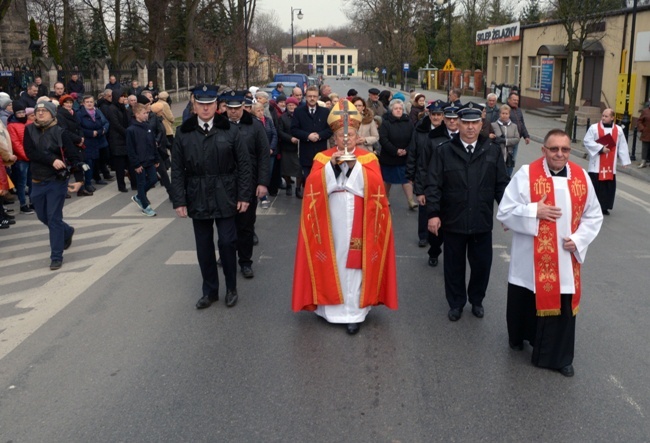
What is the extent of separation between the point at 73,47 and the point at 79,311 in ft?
182

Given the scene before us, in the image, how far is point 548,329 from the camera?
16.3 ft

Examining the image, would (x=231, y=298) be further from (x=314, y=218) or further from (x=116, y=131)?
(x=116, y=131)

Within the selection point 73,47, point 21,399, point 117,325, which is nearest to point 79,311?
point 117,325

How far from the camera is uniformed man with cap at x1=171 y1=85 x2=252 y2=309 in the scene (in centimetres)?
622

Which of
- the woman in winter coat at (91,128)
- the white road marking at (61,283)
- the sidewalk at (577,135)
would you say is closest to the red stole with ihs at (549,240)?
the white road marking at (61,283)

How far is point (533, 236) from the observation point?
4.90m

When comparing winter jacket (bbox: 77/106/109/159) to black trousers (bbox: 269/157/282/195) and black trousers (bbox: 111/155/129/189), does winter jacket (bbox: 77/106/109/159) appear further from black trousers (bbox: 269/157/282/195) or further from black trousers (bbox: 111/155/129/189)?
black trousers (bbox: 269/157/282/195)

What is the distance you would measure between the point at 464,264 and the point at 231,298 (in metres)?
2.25

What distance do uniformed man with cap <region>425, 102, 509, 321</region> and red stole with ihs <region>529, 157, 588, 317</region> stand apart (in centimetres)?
95

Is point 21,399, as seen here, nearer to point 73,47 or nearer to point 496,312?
point 496,312

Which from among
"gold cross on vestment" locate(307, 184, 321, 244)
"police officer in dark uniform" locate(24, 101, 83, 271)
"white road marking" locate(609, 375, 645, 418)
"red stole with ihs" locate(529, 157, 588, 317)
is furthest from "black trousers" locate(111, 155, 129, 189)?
"white road marking" locate(609, 375, 645, 418)

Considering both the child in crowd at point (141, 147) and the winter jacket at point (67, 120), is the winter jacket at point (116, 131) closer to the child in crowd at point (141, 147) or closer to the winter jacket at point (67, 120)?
the winter jacket at point (67, 120)

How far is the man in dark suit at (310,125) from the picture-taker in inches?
410

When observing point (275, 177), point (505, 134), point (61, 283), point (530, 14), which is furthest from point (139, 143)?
point (530, 14)
